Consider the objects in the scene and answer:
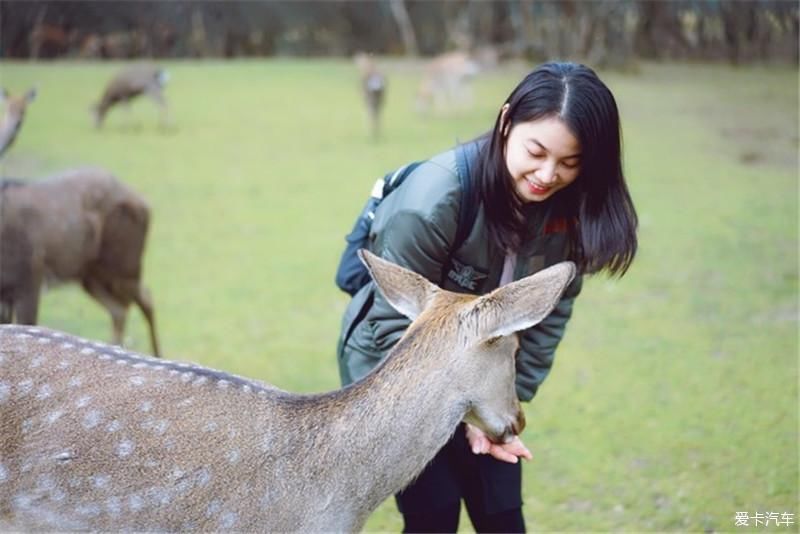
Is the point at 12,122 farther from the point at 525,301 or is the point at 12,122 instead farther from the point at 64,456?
the point at 525,301

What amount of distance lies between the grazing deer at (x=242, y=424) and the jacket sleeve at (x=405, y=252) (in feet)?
0.49

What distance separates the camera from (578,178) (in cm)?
234

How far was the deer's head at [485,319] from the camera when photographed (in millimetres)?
2080

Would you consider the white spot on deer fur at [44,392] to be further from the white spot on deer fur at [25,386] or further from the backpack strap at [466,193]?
the backpack strap at [466,193]

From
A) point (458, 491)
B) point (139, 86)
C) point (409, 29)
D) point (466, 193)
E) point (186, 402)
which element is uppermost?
point (409, 29)

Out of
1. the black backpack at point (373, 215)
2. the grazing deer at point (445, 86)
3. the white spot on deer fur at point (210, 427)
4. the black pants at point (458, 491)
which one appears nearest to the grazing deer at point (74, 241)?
the black backpack at point (373, 215)

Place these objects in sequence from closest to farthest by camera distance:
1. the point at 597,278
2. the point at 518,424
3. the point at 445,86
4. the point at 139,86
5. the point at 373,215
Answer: the point at 518,424, the point at 373,215, the point at 597,278, the point at 139,86, the point at 445,86

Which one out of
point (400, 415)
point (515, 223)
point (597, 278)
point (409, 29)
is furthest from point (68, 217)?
point (409, 29)

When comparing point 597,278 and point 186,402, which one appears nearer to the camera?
point 186,402

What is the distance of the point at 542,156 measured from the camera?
2266 millimetres

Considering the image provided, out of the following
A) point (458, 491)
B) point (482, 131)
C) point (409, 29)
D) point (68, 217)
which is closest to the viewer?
point (458, 491)

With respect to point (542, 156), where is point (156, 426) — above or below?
below

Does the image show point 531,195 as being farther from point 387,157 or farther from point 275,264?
point 387,157

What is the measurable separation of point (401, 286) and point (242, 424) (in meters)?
0.44
